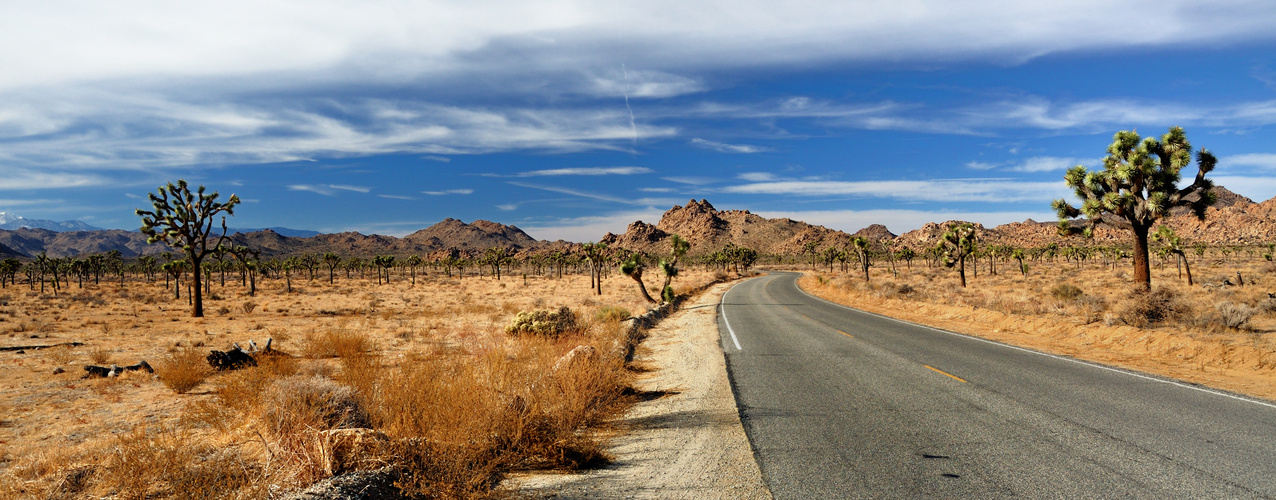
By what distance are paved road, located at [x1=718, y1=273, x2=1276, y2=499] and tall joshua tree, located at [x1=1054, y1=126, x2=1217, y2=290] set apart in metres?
12.3

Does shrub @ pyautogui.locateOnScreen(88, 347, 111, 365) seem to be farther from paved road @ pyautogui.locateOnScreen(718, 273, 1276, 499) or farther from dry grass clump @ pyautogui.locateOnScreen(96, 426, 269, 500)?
paved road @ pyautogui.locateOnScreen(718, 273, 1276, 499)

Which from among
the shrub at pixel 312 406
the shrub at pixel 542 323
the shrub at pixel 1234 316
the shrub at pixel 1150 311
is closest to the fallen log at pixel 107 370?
the shrub at pixel 542 323

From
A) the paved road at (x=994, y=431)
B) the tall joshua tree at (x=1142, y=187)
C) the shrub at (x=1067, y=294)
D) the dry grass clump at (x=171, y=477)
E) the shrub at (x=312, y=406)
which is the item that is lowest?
the paved road at (x=994, y=431)

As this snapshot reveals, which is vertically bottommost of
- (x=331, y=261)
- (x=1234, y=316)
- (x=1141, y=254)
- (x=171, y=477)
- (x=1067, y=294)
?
(x=1067, y=294)

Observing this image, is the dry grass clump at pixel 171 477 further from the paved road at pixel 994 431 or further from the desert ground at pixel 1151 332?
the desert ground at pixel 1151 332

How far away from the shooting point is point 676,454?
242 inches

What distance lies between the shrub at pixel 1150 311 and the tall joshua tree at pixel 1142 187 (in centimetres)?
342

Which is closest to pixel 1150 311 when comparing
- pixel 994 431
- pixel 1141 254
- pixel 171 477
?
pixel 1141 254

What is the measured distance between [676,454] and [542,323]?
12.0 meters

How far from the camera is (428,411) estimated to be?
220 inches

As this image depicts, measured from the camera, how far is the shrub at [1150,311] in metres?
14.5

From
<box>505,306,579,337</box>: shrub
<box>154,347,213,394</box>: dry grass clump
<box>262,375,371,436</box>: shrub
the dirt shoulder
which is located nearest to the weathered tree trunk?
the dirt shoulder

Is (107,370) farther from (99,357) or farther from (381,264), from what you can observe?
(381,264)

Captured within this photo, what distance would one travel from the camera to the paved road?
16.2 ft
